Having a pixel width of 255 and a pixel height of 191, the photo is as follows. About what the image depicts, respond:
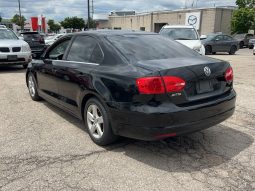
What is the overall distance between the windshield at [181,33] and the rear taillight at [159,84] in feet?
28.8

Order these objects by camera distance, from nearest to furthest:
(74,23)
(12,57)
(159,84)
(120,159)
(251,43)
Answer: (159,84), (120,159), (12,57), (251,43), (74,23)

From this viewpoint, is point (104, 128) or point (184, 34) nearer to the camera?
point (104, 128)

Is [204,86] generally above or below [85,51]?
below

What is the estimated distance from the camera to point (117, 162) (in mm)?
3664

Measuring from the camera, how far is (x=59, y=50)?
5297 mm

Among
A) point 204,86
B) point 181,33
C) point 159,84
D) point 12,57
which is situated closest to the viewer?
point 159,84

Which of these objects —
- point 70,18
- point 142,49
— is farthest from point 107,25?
point 142,49

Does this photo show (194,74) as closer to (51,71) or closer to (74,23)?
(51,71)

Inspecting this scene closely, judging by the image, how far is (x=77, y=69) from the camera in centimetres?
438

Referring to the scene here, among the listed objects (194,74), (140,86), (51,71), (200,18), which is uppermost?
(200,18)

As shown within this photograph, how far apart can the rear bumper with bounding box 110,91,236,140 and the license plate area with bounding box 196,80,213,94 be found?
167 mm

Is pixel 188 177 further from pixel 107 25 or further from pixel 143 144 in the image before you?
pixel 107 25

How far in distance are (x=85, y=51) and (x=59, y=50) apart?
3.31ft

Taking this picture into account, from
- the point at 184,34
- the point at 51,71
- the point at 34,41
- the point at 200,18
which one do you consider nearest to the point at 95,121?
the point at 51,71
